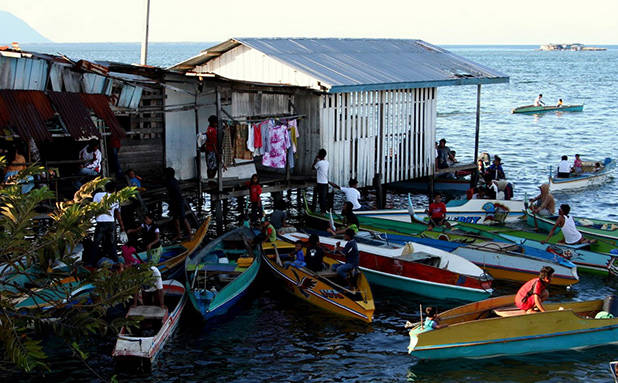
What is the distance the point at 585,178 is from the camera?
Result: 3184 cm

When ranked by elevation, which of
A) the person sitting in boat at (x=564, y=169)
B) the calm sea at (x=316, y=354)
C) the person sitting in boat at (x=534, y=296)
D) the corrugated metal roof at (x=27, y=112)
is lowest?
the calm sea at (x=316, y=354)

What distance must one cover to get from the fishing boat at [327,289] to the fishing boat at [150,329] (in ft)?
8.33

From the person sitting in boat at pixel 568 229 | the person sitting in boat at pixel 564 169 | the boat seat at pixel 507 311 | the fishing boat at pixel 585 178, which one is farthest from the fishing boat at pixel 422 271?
the person sitting in boat at pixel 564 169

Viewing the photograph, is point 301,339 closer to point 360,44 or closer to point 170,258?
point 170,258

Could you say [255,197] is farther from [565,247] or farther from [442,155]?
[442,155]

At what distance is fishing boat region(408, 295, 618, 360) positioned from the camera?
13.9 metres

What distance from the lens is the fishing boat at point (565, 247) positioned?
752 inches

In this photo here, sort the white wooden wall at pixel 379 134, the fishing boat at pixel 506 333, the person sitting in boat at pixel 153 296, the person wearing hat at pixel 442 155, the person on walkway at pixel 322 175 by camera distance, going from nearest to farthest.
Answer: the fishing boat at pixel 506 333
the person sitting in boat at pixel 153 296
the person on walkway at pixel 322 175
the white wooden wall at pixel 379 134
the person wearing hat at pixel 442 155

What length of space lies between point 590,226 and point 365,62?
362 inches

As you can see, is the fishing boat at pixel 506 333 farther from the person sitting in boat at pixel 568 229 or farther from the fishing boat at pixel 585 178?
the fishing boat at pixel 585 178

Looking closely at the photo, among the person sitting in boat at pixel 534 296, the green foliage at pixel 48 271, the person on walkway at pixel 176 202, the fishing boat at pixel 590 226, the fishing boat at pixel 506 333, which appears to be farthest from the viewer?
the fishing boat at pixel 590 226

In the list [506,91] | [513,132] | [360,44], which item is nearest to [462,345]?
[360,44]

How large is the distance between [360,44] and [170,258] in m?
13.5

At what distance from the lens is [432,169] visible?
27359 millimetres
